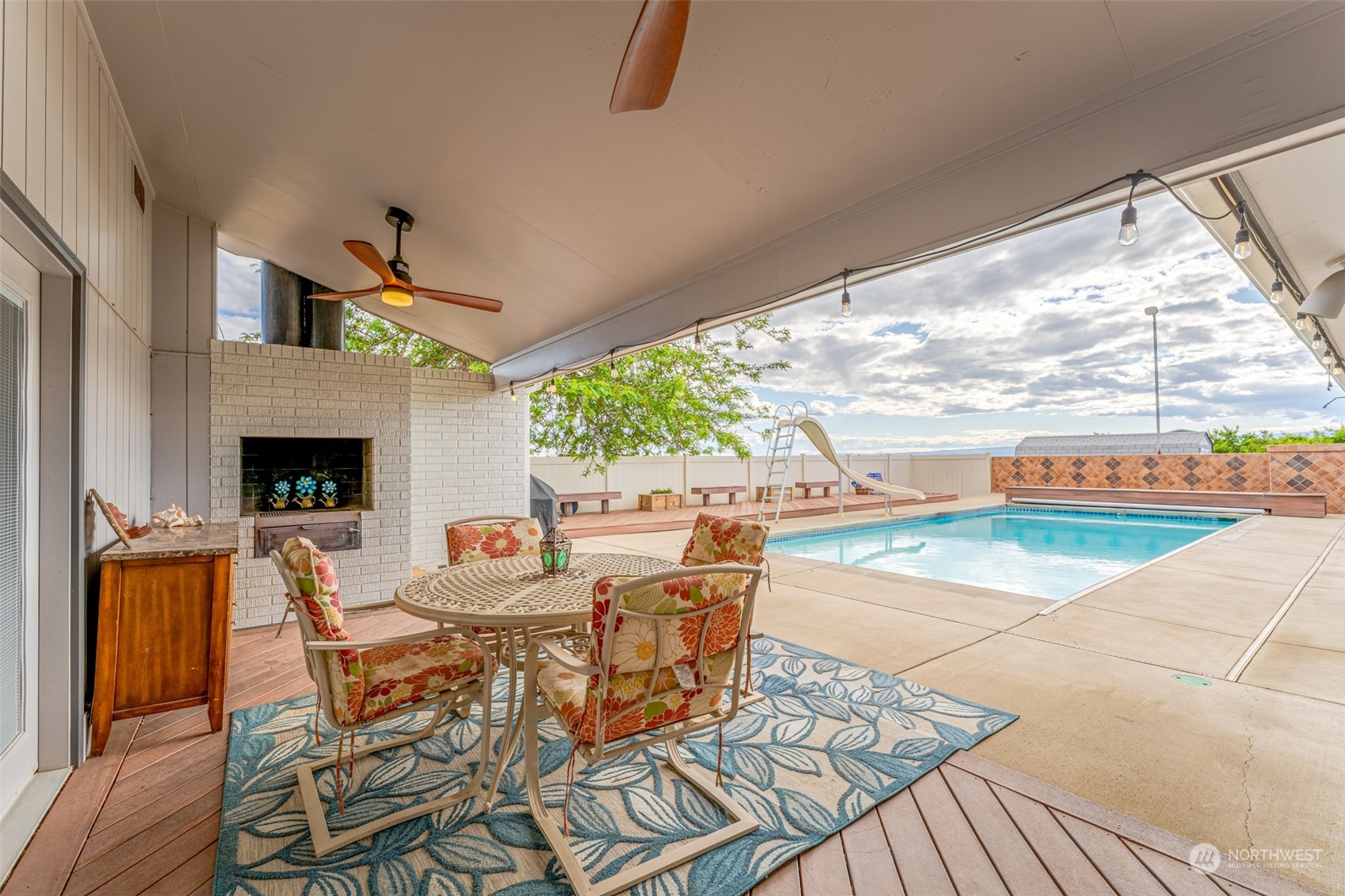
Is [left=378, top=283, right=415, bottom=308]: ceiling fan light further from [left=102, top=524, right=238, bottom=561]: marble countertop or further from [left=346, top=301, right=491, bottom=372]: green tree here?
[left=346, top=301, right=491, bottom=372]: green tree

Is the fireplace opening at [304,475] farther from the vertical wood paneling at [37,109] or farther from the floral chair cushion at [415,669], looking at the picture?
the floral chair cushion at [415,669]

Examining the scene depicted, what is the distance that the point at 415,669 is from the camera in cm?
182

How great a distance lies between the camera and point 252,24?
88.0 inches

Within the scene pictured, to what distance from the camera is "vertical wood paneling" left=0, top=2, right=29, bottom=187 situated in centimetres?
148

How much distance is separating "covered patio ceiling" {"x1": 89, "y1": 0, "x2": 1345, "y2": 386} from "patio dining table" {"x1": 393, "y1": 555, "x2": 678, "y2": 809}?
6.04 ft

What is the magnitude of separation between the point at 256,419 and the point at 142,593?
93.2 inches

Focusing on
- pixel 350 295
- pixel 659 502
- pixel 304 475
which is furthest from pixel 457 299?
pixel 659 502

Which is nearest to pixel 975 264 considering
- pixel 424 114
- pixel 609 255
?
pixel 609 255

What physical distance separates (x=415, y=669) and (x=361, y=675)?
163mm

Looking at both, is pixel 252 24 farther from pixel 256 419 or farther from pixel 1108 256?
pixel 1108 256

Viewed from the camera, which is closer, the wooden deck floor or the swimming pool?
the wooden deck floor

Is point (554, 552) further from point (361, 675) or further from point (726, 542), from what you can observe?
point (726, 542)

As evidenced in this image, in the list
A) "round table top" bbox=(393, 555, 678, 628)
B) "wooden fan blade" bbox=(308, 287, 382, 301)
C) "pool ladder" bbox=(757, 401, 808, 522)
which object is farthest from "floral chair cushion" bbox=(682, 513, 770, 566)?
"pool ladder" bbox=(757, 401, 808, 522)

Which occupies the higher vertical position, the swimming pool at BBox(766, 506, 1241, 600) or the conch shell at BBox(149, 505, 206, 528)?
the conch shell at BBox(149, 505, 206, 528)
